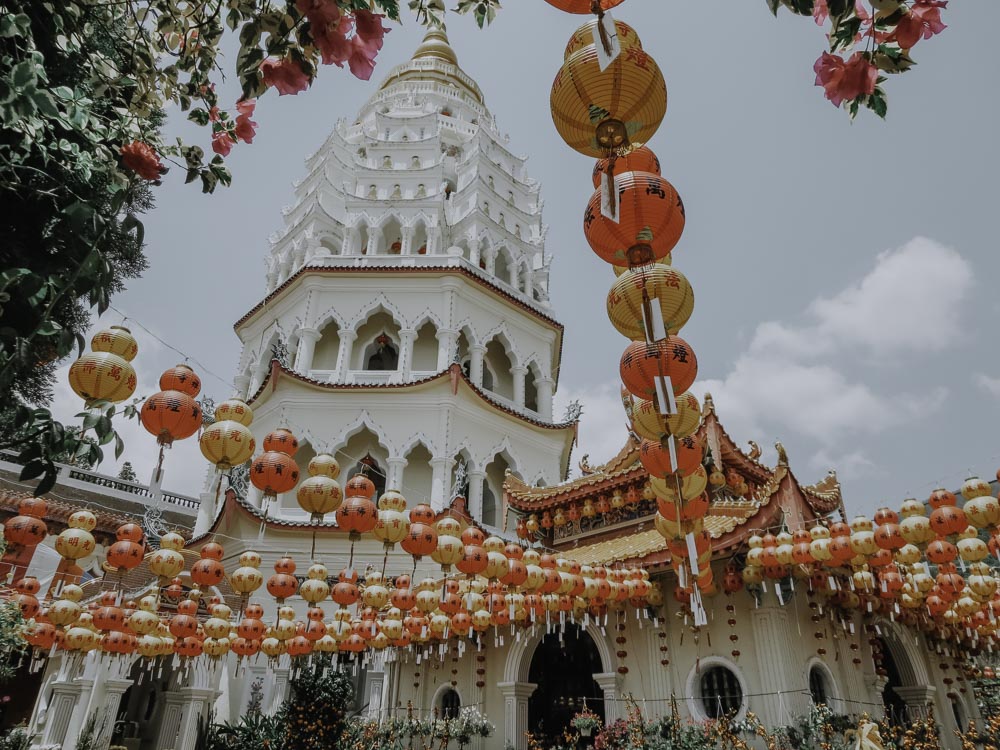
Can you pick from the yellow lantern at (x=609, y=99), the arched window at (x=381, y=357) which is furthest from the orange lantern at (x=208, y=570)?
the arched window at (x=381, y=357)

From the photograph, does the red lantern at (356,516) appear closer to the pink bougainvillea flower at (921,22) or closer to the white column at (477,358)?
the pink bougainvillea flower at (921,22)

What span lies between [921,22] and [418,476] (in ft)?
54.2

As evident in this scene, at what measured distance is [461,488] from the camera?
15578 millimetres

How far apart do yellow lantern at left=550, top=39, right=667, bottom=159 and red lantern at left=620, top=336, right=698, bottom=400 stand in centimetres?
137

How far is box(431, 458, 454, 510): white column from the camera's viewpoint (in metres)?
15.9

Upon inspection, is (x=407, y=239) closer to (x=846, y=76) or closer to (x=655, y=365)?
(x=655, y=365)

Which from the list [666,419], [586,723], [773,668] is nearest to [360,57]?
[666,419]

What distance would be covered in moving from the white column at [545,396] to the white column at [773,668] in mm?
11104

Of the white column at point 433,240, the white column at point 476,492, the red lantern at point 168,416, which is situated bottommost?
the red lantern at point 168,416

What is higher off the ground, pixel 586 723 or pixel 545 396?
pixel 545 396

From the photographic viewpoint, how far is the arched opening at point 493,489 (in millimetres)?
18438

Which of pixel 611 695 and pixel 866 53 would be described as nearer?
pixel 866 53

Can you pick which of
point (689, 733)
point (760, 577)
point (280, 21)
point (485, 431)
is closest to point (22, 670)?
point (485, 431)

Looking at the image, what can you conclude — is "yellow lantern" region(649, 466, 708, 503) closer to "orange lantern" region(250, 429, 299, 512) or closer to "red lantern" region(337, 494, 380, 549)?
"red lantern" region(337, 494, 380, 549)
